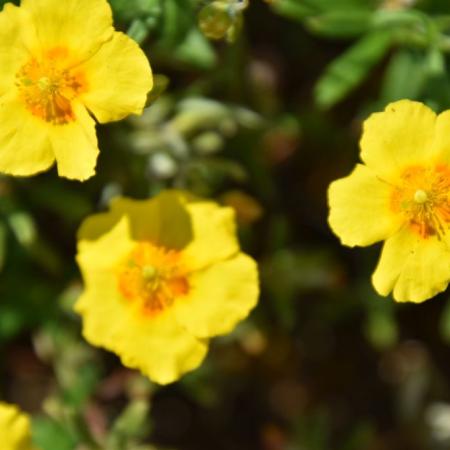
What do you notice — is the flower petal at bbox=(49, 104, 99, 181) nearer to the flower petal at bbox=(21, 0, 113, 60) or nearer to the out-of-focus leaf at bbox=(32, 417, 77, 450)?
the flower petal at bbox=(21, 0, 113, 60)

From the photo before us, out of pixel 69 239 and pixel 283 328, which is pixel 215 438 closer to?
pixel 283 328

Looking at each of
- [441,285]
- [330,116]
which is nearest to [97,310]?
[441,285]

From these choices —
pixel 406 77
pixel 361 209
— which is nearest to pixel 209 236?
pixel 361 209

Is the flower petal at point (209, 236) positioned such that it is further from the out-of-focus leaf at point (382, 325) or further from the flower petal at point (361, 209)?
the out-of-focus leaf at point (382, 325)

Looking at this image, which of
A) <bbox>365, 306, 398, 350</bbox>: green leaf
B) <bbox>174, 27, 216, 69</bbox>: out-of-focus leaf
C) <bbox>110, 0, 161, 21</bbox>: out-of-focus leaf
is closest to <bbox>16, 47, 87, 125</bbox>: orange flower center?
<bbox>110, 0, 161, 21</bbox>: out-of-focus leaf

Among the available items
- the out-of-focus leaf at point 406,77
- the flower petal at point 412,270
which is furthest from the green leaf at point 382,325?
the flower petal at point 412,270

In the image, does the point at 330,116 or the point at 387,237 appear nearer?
the point at 387,237
